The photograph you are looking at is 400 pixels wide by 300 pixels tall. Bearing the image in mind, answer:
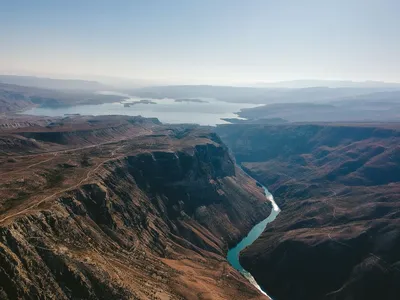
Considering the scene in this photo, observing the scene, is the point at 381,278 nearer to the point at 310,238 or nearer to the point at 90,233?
the point at 310,238

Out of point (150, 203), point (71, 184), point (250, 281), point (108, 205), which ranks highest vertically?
A: point (71, 184)

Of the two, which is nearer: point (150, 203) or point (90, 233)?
point (90, 233)

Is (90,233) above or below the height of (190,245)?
above

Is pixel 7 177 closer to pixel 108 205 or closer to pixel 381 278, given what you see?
pixel 108 205

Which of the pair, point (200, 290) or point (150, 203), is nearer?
point (200, 290)

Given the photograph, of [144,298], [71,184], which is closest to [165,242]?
[71,184]

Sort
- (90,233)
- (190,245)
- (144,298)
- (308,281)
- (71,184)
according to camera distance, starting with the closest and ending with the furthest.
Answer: (144,298) → (90,233) → (71,184) → (308,281) → (190,245)

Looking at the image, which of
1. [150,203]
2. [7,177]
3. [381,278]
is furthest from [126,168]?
[381,278]

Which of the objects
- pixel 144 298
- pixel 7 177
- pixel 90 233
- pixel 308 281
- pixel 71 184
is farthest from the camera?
pixel 308 281

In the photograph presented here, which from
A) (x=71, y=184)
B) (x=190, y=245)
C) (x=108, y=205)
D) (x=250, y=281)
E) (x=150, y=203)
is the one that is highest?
(x=71, y=184)
